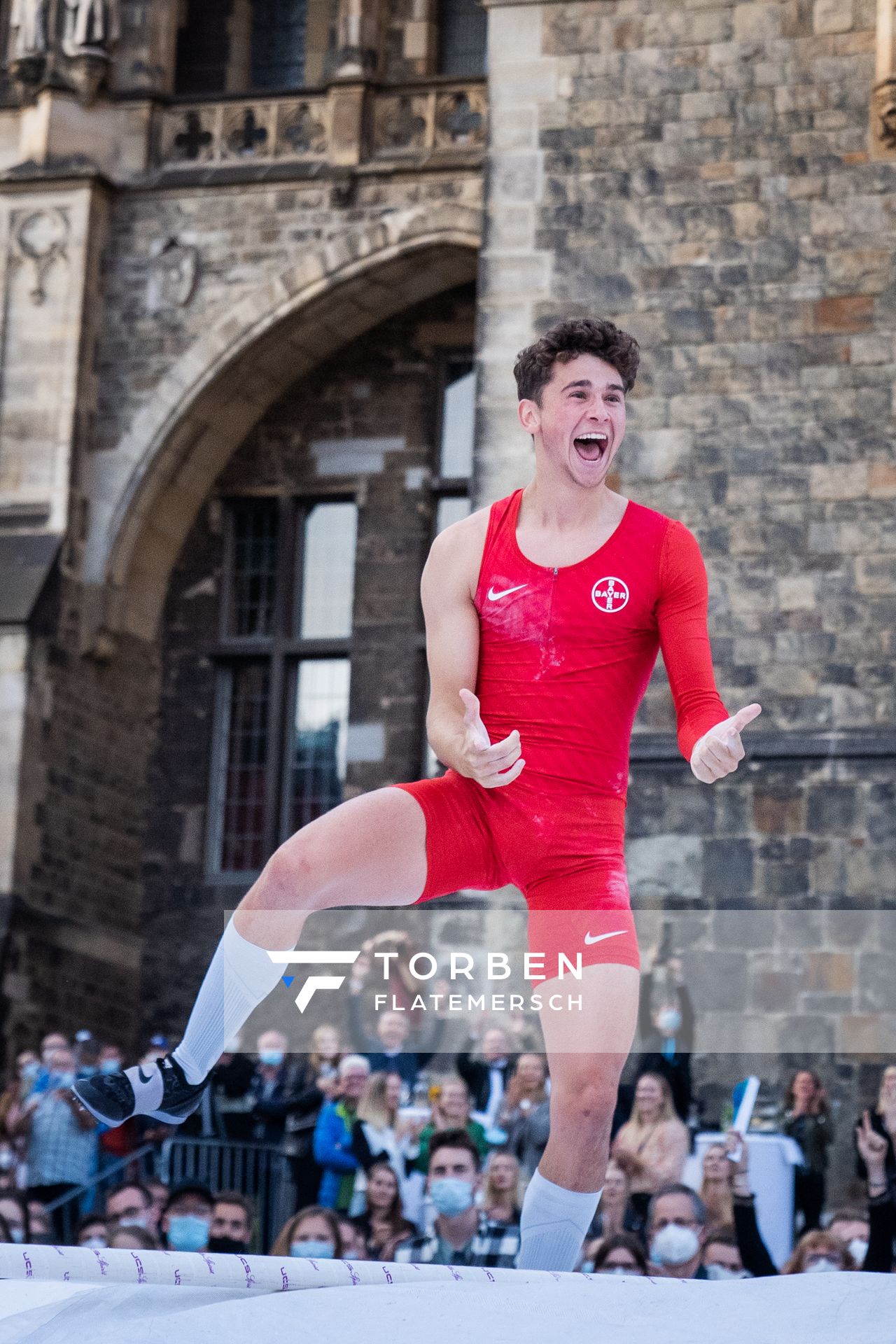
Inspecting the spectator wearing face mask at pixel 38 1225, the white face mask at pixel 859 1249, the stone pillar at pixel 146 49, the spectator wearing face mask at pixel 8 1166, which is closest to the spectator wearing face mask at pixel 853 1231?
the white face mask at pixel 859 1249

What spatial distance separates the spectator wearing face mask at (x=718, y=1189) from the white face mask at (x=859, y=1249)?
478 mm

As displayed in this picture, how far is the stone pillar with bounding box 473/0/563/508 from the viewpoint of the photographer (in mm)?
11172

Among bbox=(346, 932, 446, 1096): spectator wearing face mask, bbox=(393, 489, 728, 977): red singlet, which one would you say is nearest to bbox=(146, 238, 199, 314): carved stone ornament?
bbox=(346, 932, 446, 1096): spectator wearing face mask

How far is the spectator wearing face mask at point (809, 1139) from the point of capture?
306 inches

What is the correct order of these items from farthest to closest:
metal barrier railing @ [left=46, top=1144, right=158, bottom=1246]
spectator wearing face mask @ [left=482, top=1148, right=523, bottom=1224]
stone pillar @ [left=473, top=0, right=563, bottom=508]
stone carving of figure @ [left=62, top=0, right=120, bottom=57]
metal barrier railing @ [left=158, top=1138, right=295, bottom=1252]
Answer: stone carving of figure @ [left=62, top=0, right=120, bottom=57], stone pillar @ [left=473, top=0, right=563, bottom=508], metal barrier railing @ [left=46, top=1144, right=158, bottom=1246], metal barrier railing @ [left=158, top=1138, right=295, bottom=1252], spectator wearing face mask @ [left=482, top=1148, right=523, bottom=1224]

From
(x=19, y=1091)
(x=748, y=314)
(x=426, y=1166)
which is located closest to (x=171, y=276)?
(x=748, y=314)

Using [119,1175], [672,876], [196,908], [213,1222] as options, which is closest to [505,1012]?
[672,876]

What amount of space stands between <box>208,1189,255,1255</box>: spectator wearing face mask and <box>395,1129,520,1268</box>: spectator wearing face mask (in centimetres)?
59

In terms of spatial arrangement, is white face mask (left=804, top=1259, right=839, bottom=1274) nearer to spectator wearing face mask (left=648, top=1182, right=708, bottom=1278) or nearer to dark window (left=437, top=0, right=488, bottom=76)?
spectator wearing face mask (left=648, top=1182, right=708, bottom=1278)

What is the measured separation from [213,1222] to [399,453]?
8166 millimetres

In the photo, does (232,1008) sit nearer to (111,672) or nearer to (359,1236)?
(359,1236)

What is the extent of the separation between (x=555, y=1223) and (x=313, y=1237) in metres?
3.63

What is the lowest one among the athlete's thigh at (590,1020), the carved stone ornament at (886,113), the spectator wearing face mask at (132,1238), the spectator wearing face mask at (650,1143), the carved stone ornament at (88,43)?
the spectator wearing face mask at (132,1238)

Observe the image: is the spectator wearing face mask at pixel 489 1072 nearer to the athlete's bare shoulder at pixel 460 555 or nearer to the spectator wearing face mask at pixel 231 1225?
the spectator wearing face mask at pixel 231 1225
